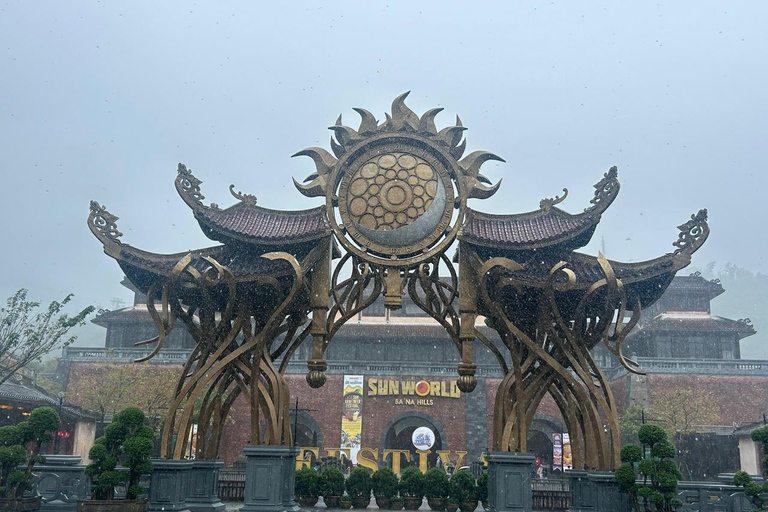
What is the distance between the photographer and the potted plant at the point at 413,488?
1816 centimetres

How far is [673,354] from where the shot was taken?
133ft

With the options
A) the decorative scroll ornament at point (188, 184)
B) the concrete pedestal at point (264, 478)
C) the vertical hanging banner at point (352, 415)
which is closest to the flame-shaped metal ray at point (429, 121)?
the decorative scroll ornament at point (188, 184)

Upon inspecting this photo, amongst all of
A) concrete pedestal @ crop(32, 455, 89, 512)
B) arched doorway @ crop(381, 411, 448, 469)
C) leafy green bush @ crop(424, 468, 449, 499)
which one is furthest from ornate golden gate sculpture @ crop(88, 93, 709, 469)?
arched doorway @ crop(381, 411, 448, 469)

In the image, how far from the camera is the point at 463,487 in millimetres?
17297

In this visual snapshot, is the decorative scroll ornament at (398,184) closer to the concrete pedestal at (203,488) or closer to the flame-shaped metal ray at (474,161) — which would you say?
the flame-shaped metal ray at (474,161)

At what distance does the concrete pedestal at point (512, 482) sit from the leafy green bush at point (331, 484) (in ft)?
20.7

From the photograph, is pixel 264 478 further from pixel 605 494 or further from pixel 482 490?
pixel 605 494

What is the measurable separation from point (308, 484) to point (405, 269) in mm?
7670

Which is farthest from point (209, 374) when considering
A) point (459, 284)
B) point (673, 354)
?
point (673, 354)

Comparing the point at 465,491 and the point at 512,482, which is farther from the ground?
the point at 512,482

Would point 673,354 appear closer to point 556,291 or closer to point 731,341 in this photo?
point 731,341

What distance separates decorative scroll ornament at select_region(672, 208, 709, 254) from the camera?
13.5 metres

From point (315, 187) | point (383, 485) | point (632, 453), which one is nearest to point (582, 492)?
point (632, 453)

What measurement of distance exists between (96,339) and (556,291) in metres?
152
